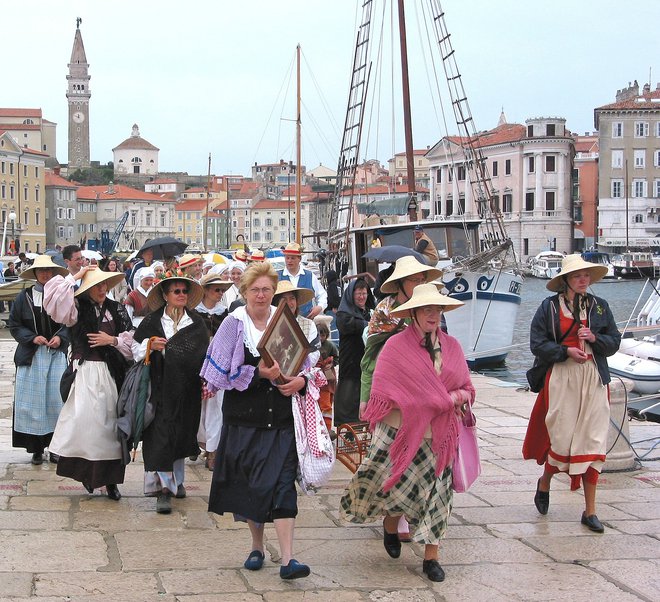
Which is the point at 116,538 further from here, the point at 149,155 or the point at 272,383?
the point at 149,155

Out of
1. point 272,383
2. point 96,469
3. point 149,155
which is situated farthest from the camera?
point 149,155

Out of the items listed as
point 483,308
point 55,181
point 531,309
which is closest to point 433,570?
point 483,308

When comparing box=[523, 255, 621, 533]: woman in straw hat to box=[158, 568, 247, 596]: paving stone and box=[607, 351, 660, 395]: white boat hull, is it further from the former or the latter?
box=[607, 351, 660, 395]: white boat hull

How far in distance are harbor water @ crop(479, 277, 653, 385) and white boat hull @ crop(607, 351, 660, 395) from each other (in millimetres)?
979

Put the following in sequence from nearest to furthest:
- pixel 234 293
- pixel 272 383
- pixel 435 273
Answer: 1. pixel 272 383
2. pixel 435 273
3. pixel 234 293

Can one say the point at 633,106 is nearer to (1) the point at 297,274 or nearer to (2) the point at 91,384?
(1) the point at 297,274

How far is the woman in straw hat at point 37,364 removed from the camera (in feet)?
27.5

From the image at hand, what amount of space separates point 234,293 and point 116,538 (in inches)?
193

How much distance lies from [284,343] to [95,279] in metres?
2.11

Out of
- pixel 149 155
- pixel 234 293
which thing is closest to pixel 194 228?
pixel 149 155

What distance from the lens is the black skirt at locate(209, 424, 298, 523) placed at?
5641 mm

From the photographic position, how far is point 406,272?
659cm

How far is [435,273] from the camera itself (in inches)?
263

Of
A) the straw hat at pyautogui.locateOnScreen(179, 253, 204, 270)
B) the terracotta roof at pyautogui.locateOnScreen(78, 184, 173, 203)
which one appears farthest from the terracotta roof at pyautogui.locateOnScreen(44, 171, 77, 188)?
the straw hat at pyautogui.locateOnScreen(179, 253, 204, 270)
